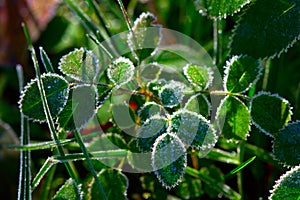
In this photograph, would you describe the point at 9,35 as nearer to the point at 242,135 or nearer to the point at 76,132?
the point at 76,132

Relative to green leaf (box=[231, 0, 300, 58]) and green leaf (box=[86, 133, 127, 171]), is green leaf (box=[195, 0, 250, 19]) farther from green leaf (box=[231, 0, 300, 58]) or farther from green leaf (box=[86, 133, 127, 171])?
green leaf (box=[86, 133, 127, 171])

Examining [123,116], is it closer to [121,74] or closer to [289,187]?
[121,74]

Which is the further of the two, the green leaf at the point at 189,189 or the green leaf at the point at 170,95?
the green leaf at the point at 189,189

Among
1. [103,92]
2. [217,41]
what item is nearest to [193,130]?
[103,92]

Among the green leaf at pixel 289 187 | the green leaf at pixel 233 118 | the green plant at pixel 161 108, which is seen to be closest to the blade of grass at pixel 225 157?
the green plant at pixel 161 108

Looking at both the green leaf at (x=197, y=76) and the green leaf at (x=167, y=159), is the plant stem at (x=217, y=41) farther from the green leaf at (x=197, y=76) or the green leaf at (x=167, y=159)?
the green leaf at (x=167, y=159)

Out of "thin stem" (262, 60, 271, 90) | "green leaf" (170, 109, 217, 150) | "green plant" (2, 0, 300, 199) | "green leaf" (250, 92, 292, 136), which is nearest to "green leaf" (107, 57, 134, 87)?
"green plant" (2, 0, 300, 199)
